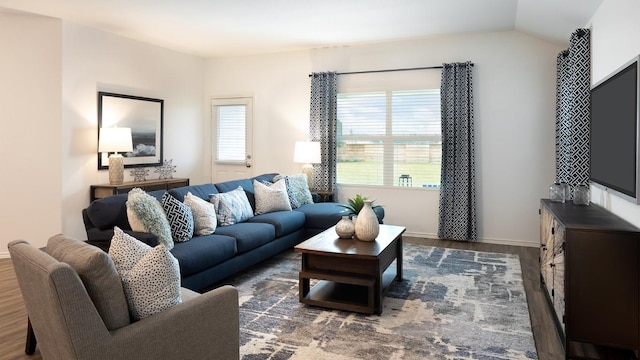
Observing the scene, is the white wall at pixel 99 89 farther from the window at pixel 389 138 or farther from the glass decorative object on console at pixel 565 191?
the glass decorative object on console at pixel 565 191

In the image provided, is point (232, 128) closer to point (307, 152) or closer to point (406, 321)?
point (307, 152)

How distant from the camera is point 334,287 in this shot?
3.68 meters

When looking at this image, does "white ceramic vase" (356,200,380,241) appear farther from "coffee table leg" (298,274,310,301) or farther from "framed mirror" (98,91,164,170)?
"framed mirror" (98,91,164,170)

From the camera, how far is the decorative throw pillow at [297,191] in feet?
18.0

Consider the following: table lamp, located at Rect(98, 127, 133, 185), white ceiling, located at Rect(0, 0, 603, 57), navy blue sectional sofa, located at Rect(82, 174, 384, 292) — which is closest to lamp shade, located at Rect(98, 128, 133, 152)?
table lamp, located at Rect(98, 127, 133, 185)

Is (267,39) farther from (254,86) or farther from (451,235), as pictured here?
(451,235)

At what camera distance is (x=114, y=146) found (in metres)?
5.22

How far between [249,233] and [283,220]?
68 centimetres

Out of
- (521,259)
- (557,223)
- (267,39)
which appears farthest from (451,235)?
(267,39)

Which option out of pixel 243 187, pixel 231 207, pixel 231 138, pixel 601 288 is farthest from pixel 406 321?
pixel 231 138

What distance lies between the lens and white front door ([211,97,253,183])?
23.1 feet

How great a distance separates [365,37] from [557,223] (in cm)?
375

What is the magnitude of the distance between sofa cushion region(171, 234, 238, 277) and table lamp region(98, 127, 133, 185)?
2.10 meters

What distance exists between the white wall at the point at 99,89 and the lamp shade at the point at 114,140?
7.2 inches
